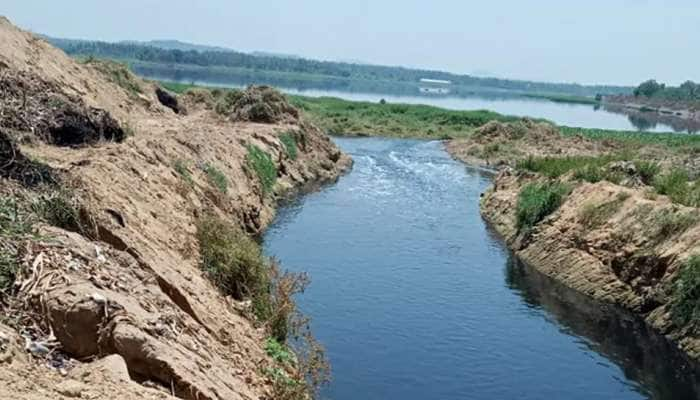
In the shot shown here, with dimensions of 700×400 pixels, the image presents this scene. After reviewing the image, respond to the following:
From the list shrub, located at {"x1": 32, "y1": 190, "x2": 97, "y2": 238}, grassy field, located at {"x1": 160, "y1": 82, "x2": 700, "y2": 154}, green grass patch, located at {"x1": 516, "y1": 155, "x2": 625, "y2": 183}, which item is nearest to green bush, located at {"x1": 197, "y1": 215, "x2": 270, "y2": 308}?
shrub, located at {"x1": 32, "y1": 190, "x2": 97, "y2": 238}

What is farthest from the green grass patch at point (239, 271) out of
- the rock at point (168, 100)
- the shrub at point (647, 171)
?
the rock at point (168, 100)

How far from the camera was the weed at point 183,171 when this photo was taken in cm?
2503

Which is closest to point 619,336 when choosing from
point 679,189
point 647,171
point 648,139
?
point 679,189

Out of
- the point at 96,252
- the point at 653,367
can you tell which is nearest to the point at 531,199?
the point at 653,367

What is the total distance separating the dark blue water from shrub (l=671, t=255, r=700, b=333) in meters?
0.87

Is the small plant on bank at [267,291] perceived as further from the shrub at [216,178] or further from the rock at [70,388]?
the shrub at [216,178]

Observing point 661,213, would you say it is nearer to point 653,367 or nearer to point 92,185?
point 653,367

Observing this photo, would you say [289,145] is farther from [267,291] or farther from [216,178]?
[267,291]

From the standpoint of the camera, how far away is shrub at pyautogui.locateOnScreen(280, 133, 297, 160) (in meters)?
44.9

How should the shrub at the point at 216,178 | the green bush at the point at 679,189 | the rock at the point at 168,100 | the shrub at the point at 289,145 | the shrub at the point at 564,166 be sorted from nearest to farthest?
the green bush at the point at 679,189
the shrub at the point at 216,178
the shrub at the point at 564,166
the shrub at the point at 289,145
the rock at the point at 168,100

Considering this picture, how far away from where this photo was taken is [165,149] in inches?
1045

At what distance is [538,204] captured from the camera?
32344 millimetres

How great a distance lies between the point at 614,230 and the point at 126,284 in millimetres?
20498

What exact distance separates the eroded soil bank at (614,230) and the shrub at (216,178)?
1177cm
